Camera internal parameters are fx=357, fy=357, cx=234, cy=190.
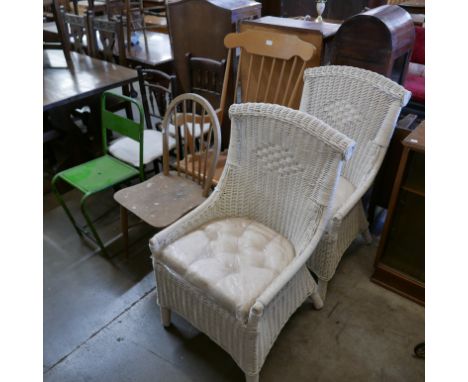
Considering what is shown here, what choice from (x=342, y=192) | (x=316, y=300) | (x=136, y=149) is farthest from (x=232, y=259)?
(x=136, y=149)

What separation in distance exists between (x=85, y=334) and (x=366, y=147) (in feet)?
5.26

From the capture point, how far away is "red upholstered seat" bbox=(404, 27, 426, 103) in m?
2.35

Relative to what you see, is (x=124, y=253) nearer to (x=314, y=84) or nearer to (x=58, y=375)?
(x=58, y=375)

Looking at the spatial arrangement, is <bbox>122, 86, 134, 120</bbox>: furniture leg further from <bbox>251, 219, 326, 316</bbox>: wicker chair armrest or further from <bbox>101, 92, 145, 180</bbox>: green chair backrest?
<bbox>251, 219, 326, 316</bbox>: wicker chair armrest

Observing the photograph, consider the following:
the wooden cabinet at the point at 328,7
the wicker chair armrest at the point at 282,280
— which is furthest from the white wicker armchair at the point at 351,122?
the wooden cabinet at the point at 328,7

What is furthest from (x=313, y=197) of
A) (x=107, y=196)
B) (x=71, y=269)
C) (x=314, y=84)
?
(x=107, y=196)

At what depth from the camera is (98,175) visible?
6.59ft

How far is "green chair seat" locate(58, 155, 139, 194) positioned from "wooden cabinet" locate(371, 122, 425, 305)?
1374 millimetres

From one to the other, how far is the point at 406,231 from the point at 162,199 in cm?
118

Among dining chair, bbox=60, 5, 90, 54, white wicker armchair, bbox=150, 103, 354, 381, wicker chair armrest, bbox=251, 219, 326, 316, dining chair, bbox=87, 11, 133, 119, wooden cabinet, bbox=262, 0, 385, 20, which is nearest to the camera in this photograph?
wicker chair armrest, bbox=251, 219, 326, 316

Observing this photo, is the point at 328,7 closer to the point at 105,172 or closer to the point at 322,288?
the point at 105,172

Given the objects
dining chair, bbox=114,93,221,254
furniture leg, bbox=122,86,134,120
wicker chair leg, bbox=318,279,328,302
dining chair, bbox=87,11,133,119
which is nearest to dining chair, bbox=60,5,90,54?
dining chair, bbox=87,11,133,119

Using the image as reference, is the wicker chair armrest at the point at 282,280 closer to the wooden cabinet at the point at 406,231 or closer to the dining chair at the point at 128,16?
the wooden cabinet at the point at 406,231

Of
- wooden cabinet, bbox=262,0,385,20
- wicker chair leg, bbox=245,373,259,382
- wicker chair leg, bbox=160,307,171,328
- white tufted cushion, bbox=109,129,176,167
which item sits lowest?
wicker chair leg, bbox=160,307,171,328
